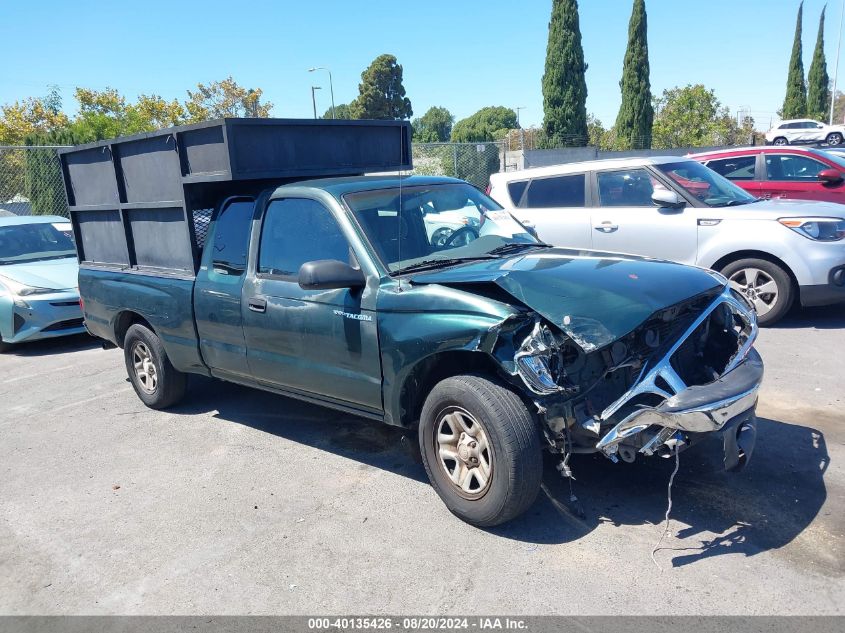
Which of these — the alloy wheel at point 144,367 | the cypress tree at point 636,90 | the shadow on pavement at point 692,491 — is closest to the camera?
the shadow on pavement at point 692,491

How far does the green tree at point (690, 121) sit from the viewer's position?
115ft

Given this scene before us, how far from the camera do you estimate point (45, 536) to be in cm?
409

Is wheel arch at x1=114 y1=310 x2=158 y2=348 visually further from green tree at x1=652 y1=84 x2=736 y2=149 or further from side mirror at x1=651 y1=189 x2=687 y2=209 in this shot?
green tree at x1=652 y1=84 x2=736 y2=149

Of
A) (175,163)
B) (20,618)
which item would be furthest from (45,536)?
(175,163)

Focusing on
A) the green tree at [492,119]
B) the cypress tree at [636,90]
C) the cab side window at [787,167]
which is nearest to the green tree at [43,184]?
the cab side window at [787,167]

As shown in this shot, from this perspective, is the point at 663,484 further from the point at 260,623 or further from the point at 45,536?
the point at 45,536

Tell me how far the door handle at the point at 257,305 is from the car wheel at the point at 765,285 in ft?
16.4

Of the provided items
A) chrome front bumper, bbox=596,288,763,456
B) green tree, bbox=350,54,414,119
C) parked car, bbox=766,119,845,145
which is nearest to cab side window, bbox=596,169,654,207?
chrome front bumper, bbox=596,288,763,456

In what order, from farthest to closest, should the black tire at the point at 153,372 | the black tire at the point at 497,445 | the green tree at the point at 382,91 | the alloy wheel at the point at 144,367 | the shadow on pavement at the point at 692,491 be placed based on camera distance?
the green tree at the point at 382,91 → the alloy wheel at the point at 144,367 → the black tire at the point at 153,372 → the shadow on pavement at the point at 692,491 → the black tire at the point at 497,445

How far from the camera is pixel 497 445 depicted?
3467mm

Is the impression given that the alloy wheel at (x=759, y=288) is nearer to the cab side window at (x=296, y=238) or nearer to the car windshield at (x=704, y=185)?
the car windshield at (x=704, y=185)

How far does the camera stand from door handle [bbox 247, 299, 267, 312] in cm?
472

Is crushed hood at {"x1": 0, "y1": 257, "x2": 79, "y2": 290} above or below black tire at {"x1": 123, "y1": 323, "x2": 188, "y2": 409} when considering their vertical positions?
above

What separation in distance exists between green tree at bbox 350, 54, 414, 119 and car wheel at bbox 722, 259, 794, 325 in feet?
214
